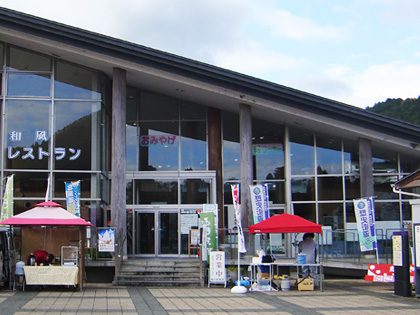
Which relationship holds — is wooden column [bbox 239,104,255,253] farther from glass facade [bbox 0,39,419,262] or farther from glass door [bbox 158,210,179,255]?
glass door [bbox 158,210,179,255]

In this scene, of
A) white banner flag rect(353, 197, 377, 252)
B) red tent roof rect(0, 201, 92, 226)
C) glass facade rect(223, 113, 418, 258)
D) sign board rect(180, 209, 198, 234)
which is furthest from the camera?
sign board rect(180, 209, 198, 234)

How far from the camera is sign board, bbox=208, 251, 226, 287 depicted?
58.5 ft

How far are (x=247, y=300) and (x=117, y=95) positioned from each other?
1014cm

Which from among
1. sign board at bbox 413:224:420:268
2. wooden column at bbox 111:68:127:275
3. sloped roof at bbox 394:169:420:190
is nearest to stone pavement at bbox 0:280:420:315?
sign board at bbox 413:224:420:268

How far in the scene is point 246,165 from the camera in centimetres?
2200

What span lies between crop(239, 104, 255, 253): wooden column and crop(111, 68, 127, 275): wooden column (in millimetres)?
4404

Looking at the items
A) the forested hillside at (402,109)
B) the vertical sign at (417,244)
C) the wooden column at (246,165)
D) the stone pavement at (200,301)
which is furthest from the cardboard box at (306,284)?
the forested hillside at (402,109)

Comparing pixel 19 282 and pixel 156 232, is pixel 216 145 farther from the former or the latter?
pixel 19 282

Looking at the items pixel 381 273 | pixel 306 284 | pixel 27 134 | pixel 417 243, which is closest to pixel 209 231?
pixel 306 284

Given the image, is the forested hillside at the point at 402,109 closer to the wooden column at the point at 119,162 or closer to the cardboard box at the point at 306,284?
the wooden column at the point at 119,162

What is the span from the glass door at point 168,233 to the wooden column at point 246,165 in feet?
11.0

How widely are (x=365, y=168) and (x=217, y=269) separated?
7.71 meters

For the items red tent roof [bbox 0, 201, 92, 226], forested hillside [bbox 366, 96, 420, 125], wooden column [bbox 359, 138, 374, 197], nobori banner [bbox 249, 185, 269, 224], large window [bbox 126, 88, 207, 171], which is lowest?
red tent roof [bbox 0, 201, 92, 226]

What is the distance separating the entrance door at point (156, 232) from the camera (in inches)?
920
